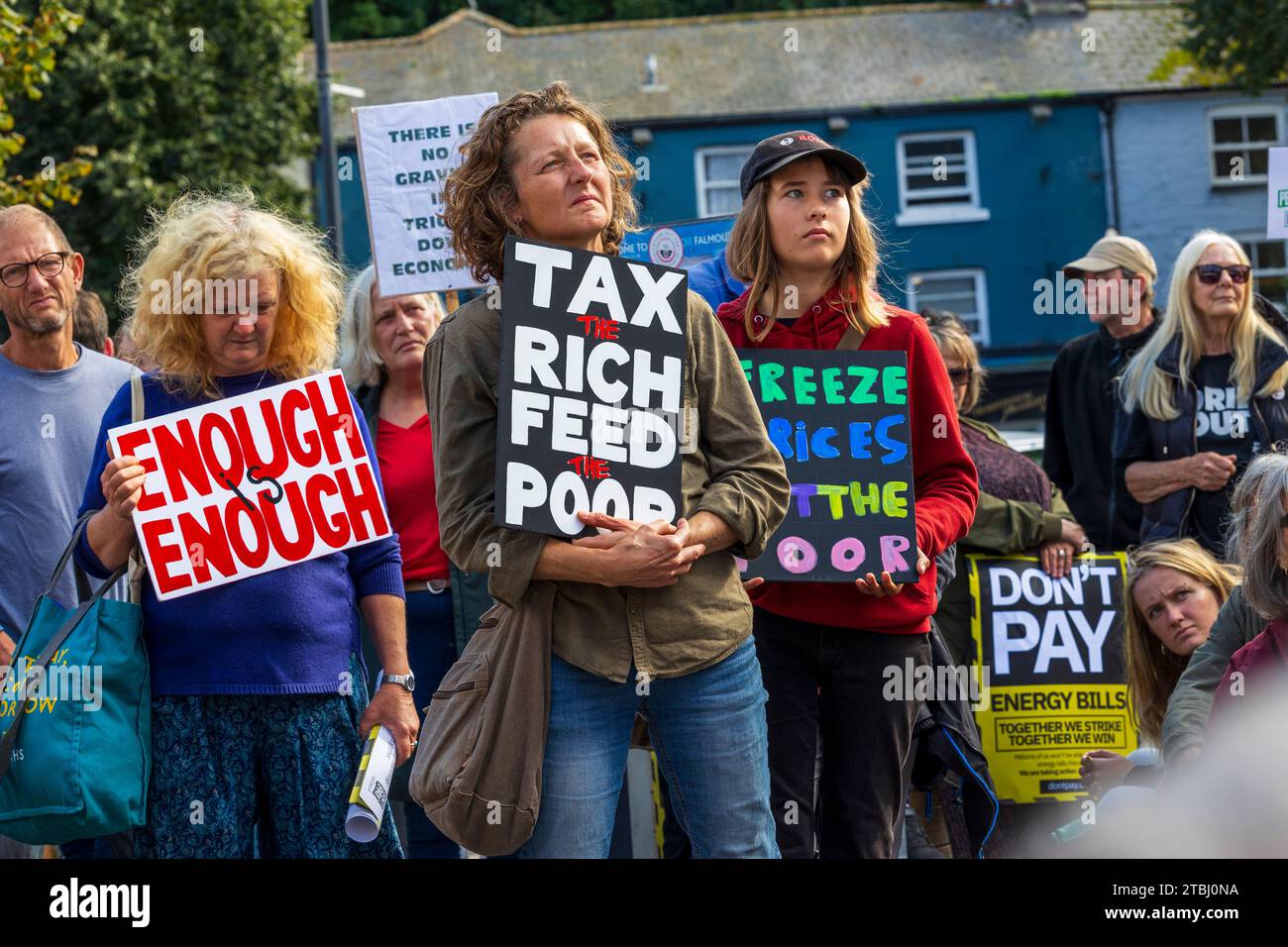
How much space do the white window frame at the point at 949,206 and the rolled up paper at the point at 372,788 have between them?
27922 millimetres

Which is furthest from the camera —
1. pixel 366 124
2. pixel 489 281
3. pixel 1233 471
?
pixel 366 124

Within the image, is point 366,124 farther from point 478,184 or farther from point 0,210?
point 478,184

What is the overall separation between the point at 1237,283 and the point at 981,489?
1216mm

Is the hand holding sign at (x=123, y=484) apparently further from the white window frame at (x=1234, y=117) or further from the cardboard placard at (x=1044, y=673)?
the white window frame at (x=1234, y=117)

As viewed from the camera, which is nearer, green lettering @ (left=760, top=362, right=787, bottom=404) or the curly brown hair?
the curly brown hair

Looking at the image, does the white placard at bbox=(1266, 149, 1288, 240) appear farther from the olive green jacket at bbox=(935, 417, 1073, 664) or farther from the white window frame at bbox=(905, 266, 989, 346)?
the white window frame at bbox=(905, 266, 989, 346)

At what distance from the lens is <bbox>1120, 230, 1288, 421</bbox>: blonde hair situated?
19.2 ft

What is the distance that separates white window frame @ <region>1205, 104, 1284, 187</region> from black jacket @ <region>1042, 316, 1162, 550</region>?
83.5ft

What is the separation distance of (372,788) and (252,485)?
814 millimetres

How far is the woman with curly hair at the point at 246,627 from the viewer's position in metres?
3.52

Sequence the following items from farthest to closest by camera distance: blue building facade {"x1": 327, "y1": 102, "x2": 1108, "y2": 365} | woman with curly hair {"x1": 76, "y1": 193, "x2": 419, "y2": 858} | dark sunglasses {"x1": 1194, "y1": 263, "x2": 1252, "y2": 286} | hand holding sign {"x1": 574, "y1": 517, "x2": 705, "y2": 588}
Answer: blue building facade {"x1": 327, "y1": 102, "x2": 1108, "y2": 365}
dark sunglasses {"x1": 1194, "y1": 263, "x2": 1252, "y2": 286}
woman with curly hair {"x1": 76, "y1": 193, "x2": 419, "y2": 858}
hand holding sign {"x1": 574, "y1": 517, "x2": 705, "y2": 588}

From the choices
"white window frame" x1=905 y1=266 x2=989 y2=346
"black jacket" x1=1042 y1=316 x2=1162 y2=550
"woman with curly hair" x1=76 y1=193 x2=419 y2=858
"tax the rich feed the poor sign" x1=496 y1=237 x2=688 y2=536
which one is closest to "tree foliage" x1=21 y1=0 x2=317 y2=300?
"white window frame" x1=905 y1=266 x2=989 y2=346
